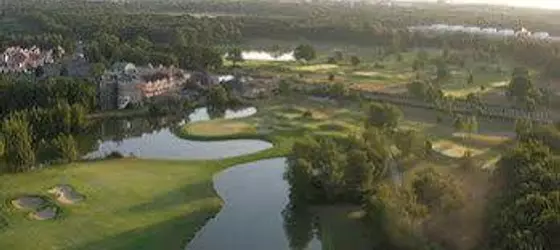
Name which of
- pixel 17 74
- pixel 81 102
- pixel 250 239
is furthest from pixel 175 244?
pixel 17 74

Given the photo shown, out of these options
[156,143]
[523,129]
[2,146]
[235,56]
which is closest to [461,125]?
[523,129]

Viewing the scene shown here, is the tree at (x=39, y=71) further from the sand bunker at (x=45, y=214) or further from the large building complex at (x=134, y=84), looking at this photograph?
the sand bunker at (x=45, y=214)

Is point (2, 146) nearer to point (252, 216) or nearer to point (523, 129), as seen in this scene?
point (252, 216)

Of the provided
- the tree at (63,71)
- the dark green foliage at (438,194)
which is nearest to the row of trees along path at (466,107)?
the tree at (63,71)

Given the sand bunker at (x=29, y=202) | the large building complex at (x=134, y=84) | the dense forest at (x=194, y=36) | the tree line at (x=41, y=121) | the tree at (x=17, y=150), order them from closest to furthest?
the sand bunker at (x=29, y=202) → the tree at (x=17, y=150) → the tree line at (x=41, y=121) → the large building complex at (x=134, y=84) → the dense forest at (x=194, y=36)

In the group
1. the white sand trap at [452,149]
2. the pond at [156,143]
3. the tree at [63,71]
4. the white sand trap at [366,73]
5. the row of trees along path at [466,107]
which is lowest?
the pond at [156,143]

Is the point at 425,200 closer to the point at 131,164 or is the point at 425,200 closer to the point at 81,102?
the point at 131,164

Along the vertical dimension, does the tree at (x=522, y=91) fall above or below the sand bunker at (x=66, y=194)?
above
